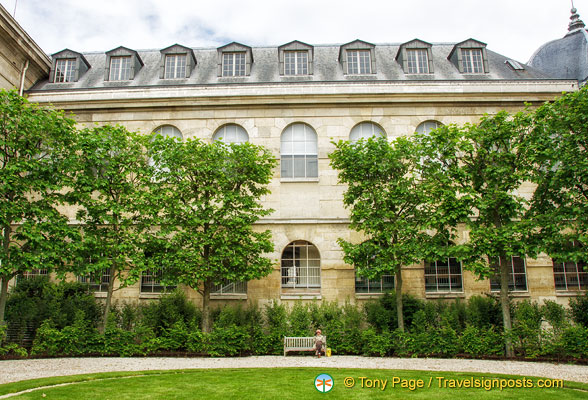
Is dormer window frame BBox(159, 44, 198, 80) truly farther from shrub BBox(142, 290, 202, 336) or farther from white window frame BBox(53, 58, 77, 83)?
shrub BBox(142, 290, 202, 336)

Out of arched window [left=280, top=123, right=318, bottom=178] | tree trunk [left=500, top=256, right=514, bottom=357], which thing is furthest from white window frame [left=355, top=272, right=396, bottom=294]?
arched window [left=280, top=123, right=318, bottom=178]

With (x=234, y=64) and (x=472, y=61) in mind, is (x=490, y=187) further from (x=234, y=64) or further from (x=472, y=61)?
(x=234, y=64)

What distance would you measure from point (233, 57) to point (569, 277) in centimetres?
2083

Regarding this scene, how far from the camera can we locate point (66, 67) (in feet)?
77.5

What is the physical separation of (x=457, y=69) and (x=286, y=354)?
1777 centimetres

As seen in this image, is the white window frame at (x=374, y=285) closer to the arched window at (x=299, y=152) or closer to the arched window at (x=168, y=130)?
the arched window at (x=299, y=152)

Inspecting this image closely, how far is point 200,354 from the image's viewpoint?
14.9m

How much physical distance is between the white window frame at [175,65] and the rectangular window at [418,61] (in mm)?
12583

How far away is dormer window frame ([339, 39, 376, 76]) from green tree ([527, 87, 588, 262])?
9.42m

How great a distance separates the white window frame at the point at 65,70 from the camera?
23.3 metres

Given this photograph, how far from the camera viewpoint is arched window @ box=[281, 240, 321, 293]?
19.1 metres

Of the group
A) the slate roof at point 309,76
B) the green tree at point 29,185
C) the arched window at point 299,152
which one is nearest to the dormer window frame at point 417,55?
the slate roof at point 309,76

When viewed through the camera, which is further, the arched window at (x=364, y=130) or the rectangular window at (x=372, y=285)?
the arched window at (x=364, y=130)

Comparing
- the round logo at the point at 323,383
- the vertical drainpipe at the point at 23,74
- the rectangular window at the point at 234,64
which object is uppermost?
the rectangular window at the point at 234,64
